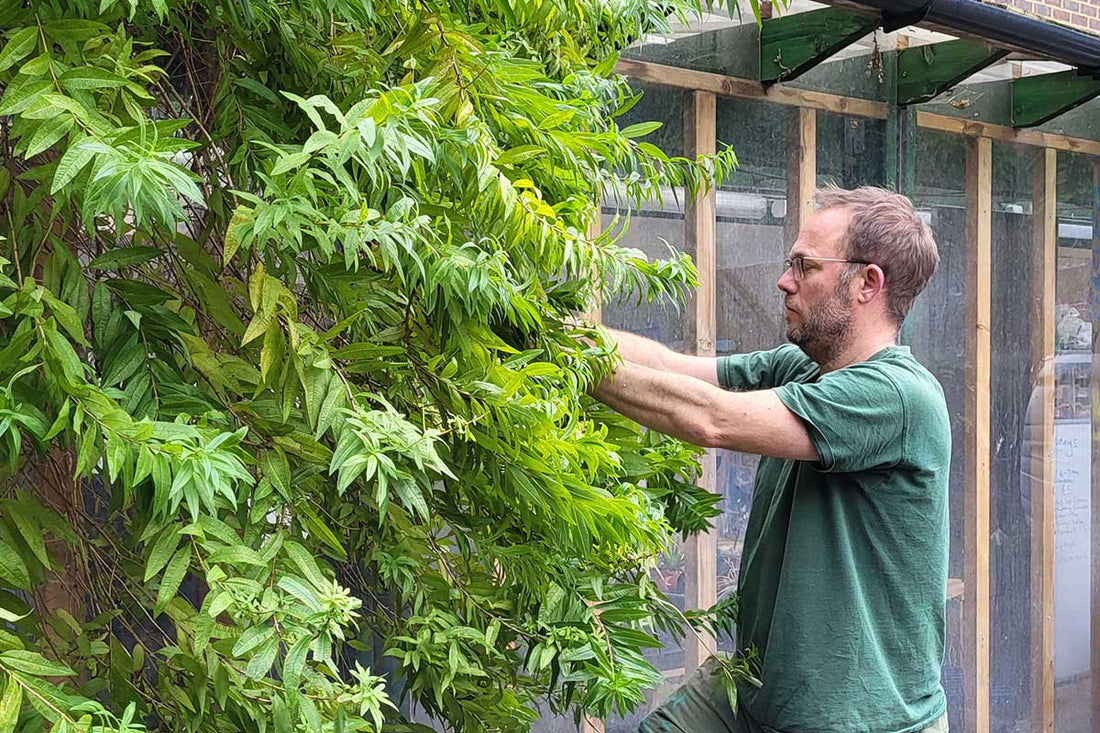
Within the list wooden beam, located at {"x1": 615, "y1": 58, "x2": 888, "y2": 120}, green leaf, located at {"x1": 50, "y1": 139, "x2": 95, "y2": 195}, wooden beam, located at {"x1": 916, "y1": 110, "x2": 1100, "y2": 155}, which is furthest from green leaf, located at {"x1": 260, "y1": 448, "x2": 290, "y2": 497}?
wooden beam, located at {"x1": 916, "y1": 110, "x2": 1100, "y2": 155}

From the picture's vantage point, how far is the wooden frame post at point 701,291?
3936mm

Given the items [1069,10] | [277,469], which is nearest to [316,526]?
[277,469]

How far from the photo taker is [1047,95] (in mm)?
4891

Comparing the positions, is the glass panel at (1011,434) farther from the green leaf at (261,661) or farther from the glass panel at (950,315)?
the green leaf at (261,661)

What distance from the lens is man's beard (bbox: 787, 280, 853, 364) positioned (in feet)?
9.47

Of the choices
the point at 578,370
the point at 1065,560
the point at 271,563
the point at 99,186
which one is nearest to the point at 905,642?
the point at 578,370

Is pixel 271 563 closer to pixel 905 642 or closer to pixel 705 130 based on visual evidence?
pixel 905 642

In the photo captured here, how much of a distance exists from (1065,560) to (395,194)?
187 inches

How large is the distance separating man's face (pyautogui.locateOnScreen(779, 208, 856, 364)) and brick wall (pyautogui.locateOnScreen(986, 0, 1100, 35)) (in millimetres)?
3204

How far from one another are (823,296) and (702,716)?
1.07m

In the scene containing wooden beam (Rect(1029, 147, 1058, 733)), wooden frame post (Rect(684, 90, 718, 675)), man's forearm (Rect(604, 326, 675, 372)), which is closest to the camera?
man's forearm (Rect(604, 326, 675, 372))

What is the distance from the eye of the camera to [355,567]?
89.9 inches

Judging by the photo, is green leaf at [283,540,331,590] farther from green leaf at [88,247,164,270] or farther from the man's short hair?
the man's short hair

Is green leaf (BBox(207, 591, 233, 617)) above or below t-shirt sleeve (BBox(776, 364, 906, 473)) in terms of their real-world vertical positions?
below
